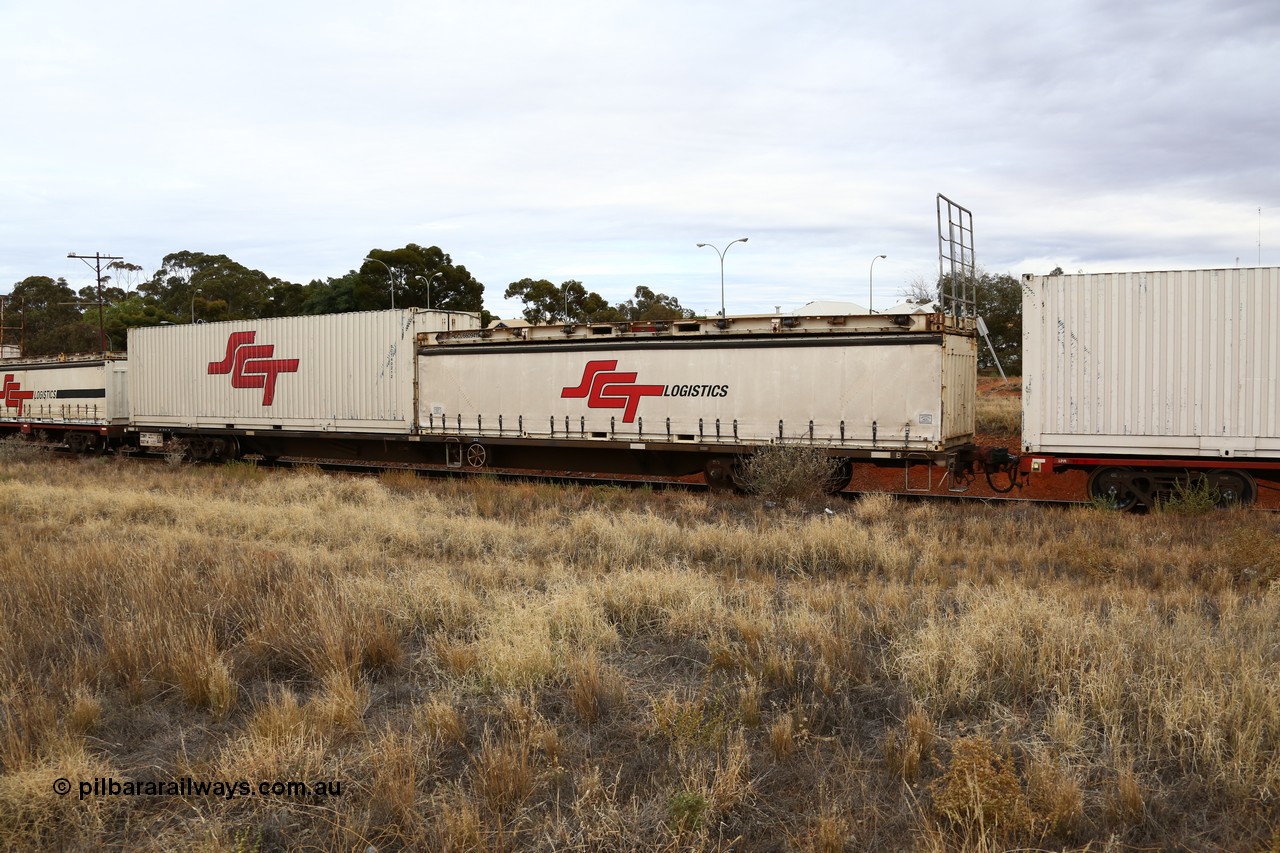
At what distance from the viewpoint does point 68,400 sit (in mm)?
28812

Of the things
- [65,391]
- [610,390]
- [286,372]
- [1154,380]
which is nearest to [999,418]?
[1154,380]

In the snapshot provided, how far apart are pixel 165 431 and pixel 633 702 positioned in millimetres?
24153

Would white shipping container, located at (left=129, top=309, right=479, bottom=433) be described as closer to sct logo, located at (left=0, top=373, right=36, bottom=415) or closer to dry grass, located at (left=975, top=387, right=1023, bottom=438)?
sct logo, located at (left=0, top=373, right=36, bottom=415)

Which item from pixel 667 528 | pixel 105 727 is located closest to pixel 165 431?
pixel 667 528

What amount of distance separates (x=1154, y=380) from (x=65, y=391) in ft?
102

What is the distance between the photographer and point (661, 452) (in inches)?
700

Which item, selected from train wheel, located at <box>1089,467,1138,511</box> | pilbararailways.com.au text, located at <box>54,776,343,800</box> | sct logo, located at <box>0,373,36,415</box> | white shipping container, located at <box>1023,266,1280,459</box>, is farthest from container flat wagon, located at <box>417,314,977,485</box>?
sct logo, located at <box>0,373,36,415</box>

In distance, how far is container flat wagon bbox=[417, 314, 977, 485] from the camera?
15.0m

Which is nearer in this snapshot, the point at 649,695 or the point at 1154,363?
the point at 649,695

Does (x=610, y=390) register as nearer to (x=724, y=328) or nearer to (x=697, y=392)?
(x=697, y=392)

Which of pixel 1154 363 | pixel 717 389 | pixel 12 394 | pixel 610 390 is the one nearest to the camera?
pixel 1154 363

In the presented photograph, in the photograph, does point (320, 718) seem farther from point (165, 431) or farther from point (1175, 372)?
point (165, 431)

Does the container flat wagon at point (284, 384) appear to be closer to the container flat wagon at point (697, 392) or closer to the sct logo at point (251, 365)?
the sct logo at point (251, 365)

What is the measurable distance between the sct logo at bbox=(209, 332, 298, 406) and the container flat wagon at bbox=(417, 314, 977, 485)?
4946mm
